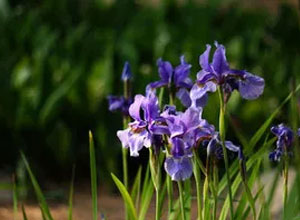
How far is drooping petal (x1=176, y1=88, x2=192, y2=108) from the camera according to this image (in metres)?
2.20

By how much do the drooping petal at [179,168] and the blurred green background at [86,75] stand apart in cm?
176

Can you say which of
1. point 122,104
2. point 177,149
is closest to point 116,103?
point 122,104

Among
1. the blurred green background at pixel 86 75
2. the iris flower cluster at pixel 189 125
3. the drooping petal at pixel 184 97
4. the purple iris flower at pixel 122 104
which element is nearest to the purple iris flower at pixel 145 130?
the iris flower cluster at pixel 189 125

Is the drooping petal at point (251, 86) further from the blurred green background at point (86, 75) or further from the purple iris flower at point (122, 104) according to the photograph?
the blurred green background at point (86, 75)

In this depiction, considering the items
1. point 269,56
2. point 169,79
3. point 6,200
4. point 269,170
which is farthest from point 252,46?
point 169,79

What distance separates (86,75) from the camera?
454cm

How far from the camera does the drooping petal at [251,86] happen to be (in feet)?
6.14

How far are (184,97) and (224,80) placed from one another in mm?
339

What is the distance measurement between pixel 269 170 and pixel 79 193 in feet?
3.05

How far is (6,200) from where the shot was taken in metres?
4.11

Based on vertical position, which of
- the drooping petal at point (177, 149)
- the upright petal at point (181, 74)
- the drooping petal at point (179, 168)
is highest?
the upright petal at point (181, 74)

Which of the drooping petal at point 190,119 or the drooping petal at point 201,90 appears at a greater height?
the drooping petal at point 201,90

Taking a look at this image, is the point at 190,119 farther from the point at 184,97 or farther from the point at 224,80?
the point at 184,97

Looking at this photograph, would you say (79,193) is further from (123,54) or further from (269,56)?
(269,56)
